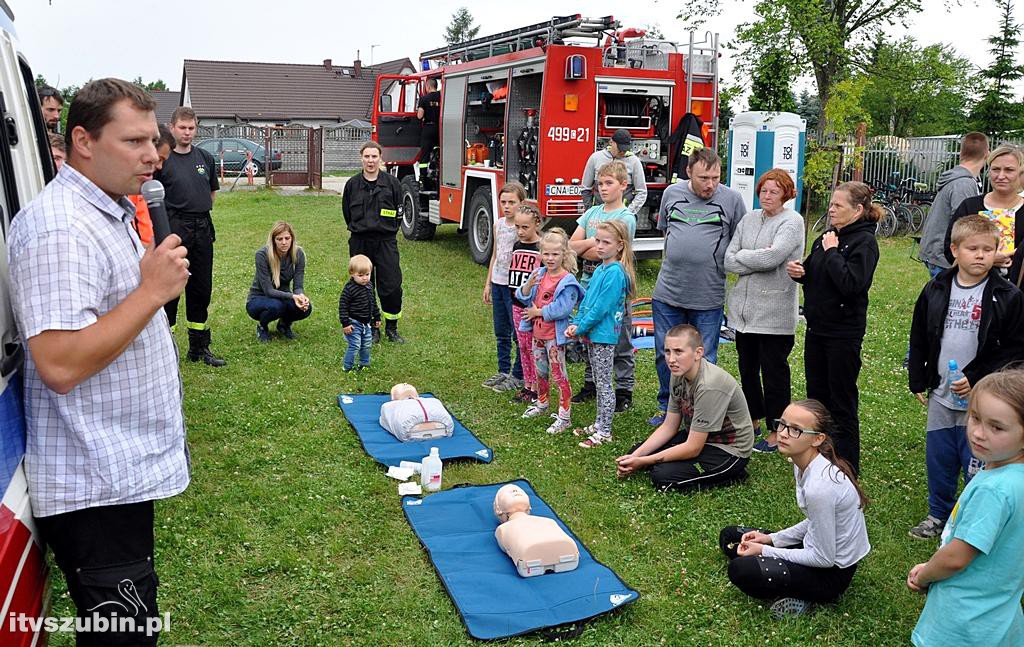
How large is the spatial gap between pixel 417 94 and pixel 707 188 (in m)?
10.5

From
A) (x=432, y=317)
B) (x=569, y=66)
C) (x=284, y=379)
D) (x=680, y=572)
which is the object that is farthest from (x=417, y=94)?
(x=680, y=572)

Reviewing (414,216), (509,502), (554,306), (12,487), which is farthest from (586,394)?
(414,216)

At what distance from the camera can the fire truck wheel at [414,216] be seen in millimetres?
15320

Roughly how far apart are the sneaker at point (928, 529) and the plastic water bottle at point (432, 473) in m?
2.73

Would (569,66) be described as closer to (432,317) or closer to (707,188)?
(432,317)

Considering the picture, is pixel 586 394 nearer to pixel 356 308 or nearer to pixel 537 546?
pixel 356 308

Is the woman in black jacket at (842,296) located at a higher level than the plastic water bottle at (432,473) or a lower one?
higher

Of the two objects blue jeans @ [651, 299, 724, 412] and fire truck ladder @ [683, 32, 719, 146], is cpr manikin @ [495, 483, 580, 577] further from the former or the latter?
fire truck ladder @ [683, 32, 719, 146]

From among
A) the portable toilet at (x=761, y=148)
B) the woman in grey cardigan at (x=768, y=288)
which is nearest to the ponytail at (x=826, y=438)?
the woman in grey cardigan at (x=768, y=288)

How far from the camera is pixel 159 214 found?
8.43 ft

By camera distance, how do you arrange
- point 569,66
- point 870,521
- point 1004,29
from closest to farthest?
point 870,521
point 569,66
point 1004,29

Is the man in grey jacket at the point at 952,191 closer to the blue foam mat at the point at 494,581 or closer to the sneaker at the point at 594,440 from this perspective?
the sneaker at the point at 594,440

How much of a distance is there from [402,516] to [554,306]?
6.40ft

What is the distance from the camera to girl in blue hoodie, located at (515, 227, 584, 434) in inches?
238
